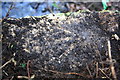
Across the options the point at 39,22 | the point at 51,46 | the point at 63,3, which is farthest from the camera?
the point at 63,3

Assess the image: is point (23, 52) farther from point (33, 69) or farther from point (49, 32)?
point (49, 32)

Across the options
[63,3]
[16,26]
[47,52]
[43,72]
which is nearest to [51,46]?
[47,52]

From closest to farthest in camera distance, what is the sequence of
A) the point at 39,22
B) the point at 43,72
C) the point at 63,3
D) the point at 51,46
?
1. the point at 43,72
2. the point at 51,46
3. the point at 39,22
4. the point at 63,3

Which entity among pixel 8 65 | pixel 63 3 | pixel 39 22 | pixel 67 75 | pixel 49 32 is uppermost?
pixel 63 3

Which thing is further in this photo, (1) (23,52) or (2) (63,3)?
(2) (63,3)

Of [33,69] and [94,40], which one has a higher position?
[94,40]

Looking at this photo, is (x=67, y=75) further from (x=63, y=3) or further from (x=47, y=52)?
(x=63, y=3)
